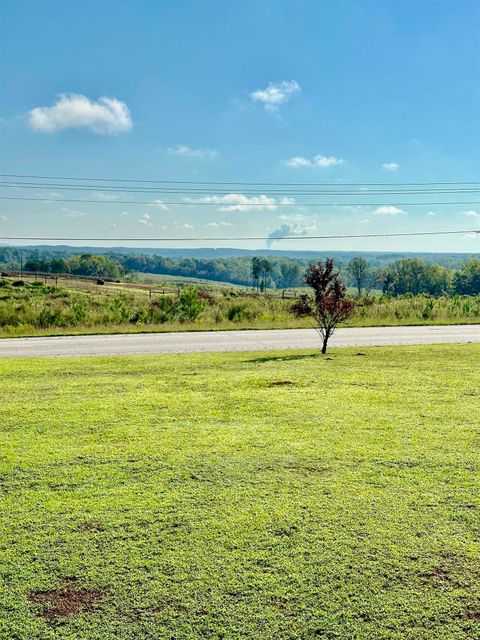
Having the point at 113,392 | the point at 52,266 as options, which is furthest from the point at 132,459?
the point at 52,266

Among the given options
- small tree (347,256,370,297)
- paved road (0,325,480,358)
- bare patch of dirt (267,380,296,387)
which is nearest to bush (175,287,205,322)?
paved road (0,325,480,358)

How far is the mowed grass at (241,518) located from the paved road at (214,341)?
8.75m

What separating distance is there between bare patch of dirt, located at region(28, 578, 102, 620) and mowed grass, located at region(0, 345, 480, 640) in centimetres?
1

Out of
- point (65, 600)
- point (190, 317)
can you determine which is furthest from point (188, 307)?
point (65, 600)

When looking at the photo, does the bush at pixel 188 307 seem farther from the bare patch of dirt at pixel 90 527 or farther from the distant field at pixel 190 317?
the bare patch of dirt at pixel 90 527

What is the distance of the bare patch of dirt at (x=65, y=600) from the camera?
2891 millimetres

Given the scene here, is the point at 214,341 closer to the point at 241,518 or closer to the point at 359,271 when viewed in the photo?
the point at 241,518

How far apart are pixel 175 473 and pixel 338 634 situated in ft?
7.80

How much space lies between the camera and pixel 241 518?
12.7 ft

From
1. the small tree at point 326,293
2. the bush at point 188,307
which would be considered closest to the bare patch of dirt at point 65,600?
the small tree at point 326,293

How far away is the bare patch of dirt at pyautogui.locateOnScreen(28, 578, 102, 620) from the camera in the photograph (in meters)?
2.89

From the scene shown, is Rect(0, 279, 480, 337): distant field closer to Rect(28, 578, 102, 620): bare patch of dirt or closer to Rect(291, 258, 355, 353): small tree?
Rect(291, 258, 355, 353): small tree

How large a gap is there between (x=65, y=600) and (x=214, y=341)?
15909 millimetres

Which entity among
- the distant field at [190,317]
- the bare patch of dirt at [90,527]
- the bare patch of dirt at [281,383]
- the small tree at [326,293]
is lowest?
the bare patch of dirt at [90,527]
